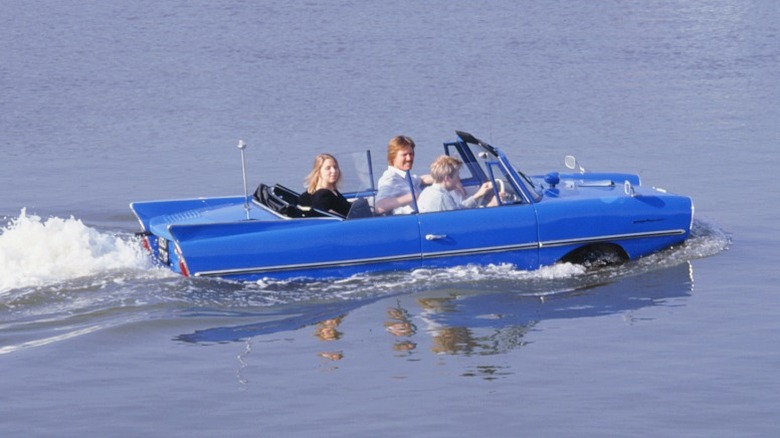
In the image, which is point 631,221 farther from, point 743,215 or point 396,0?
point 396,0

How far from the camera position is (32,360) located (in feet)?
31.0

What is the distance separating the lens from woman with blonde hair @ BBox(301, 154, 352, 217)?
37.1 ft

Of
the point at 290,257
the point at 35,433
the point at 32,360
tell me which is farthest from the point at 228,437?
the point at 290,257

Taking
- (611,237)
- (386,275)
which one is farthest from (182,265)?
(611,237)

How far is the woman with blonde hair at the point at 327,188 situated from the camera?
37.1ft

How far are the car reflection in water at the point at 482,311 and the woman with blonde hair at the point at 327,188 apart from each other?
0.90m

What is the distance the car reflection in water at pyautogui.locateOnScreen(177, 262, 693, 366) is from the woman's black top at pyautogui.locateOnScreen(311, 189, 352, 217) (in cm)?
87

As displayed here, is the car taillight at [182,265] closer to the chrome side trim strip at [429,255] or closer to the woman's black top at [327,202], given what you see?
the chrome side trim strip at [429,255]

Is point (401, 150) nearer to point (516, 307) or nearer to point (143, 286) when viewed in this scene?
point (516, 307)

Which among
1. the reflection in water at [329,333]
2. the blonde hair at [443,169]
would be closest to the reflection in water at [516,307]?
the reflection in water at [329,333]

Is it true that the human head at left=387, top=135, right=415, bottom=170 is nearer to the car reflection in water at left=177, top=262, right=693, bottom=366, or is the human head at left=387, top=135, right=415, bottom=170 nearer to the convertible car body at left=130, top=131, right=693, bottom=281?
the convertible car body at left=130, top=131, right=693, bottom=281

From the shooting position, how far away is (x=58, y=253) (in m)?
11.5

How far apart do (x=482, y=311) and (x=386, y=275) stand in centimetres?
95

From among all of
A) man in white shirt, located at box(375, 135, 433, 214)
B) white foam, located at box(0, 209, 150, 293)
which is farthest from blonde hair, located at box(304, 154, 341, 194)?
white foam, located at box(0, 209, 150, 293)
